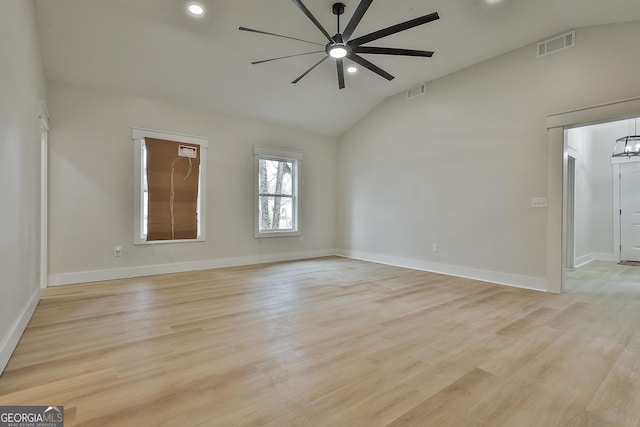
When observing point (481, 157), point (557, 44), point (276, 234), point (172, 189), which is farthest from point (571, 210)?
point (172, 189)

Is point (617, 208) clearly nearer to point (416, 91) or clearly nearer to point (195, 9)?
point (416, 91)

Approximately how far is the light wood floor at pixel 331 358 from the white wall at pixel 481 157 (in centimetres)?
96

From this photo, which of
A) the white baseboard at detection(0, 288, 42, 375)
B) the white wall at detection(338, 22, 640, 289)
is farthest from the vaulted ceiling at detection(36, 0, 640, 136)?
the white baseboard at detection(0, 288, 42, 375)

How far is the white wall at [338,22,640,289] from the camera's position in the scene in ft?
12.2

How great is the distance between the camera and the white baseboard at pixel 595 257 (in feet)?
19.6

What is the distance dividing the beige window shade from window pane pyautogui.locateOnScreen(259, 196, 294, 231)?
1.38m

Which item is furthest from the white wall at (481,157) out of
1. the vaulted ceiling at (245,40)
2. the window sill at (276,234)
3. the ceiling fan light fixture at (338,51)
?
the ceiling fan light fixture at (338,51)

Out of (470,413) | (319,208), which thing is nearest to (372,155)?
(319,208)

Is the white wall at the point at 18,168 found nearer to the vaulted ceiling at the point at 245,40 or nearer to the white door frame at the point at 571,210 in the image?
the vaulted ceiling at the point at 245,40

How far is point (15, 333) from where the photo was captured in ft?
7.68

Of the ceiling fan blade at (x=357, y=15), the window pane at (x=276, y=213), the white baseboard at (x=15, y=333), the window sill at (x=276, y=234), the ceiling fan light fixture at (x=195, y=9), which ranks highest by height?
the ceiling fan light fixture at (x=195, y=9)

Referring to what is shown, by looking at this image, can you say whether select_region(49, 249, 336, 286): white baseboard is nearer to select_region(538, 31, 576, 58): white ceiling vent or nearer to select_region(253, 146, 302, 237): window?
select_region(253, 146, 302, 237): window

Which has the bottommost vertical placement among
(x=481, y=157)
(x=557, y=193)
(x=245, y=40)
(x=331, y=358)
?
(x=331, y=358)

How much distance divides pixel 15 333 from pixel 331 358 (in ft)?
7.99
